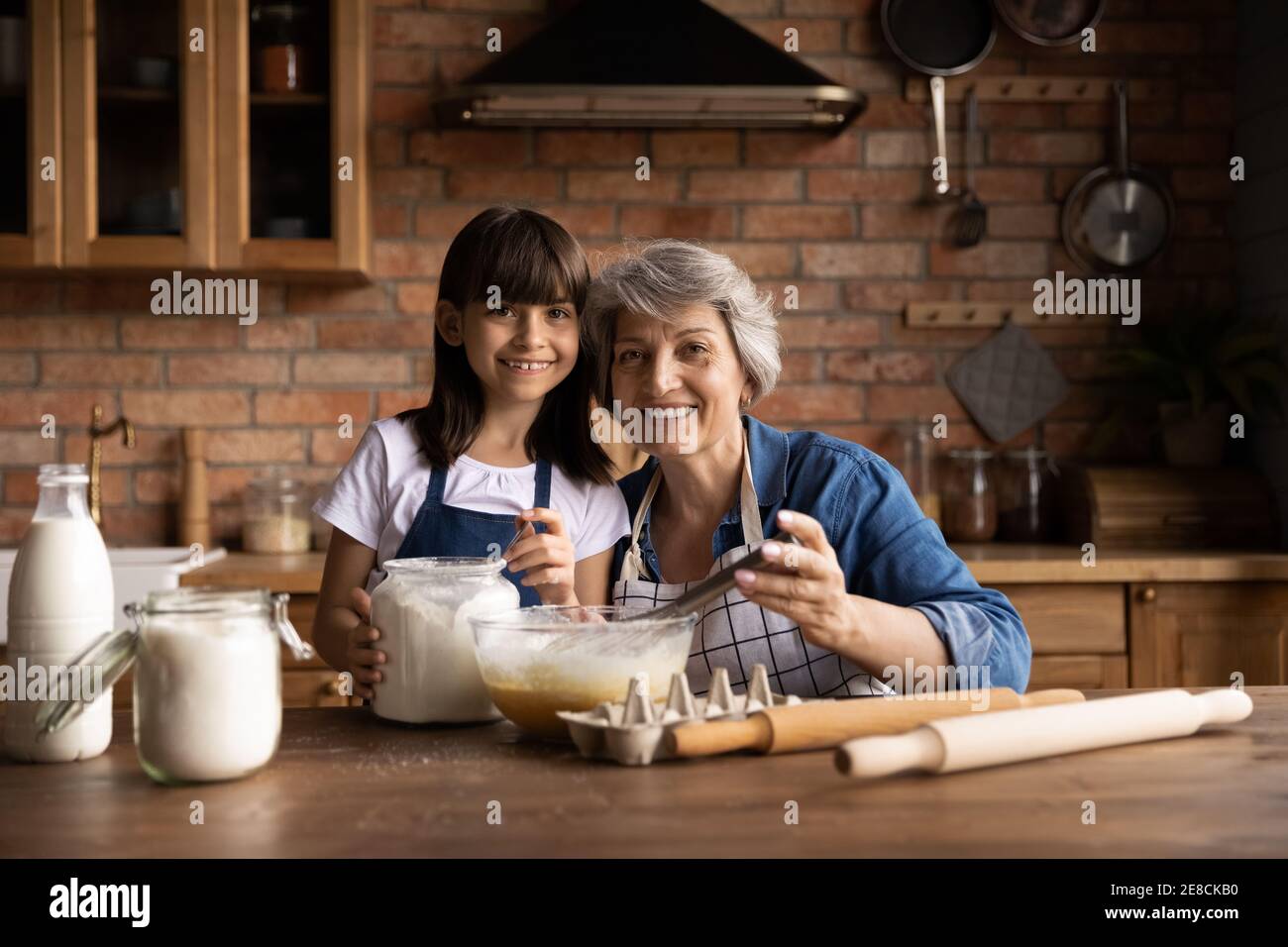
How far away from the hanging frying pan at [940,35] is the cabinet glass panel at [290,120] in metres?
1.40

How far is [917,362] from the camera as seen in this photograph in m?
3.12

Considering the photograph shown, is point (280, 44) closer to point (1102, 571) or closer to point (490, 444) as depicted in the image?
point (490, 444)

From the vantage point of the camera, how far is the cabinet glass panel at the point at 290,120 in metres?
2.77

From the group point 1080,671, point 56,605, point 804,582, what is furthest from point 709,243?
point 56,605

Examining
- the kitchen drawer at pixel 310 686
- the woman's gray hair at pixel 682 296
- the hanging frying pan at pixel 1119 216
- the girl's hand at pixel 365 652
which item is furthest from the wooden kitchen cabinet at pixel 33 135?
the hanging frying pan at pixel 1119 216

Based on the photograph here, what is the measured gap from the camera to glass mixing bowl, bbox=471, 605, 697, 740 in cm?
102

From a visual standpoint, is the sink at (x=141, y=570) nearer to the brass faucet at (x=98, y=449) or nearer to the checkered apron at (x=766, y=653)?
the brass faucet at (x=98, y=449)

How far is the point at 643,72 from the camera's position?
2.60m

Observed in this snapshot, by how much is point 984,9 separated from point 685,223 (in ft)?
3.07

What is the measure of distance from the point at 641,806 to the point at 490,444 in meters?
0.92

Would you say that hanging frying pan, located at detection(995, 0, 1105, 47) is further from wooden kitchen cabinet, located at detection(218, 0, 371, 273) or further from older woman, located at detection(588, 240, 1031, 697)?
older woman, located at detection(588, 240, 1031, 697)

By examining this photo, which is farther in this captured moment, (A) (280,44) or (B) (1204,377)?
(B) (1204,377)

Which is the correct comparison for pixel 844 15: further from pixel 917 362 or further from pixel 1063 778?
pixel 1063 778
